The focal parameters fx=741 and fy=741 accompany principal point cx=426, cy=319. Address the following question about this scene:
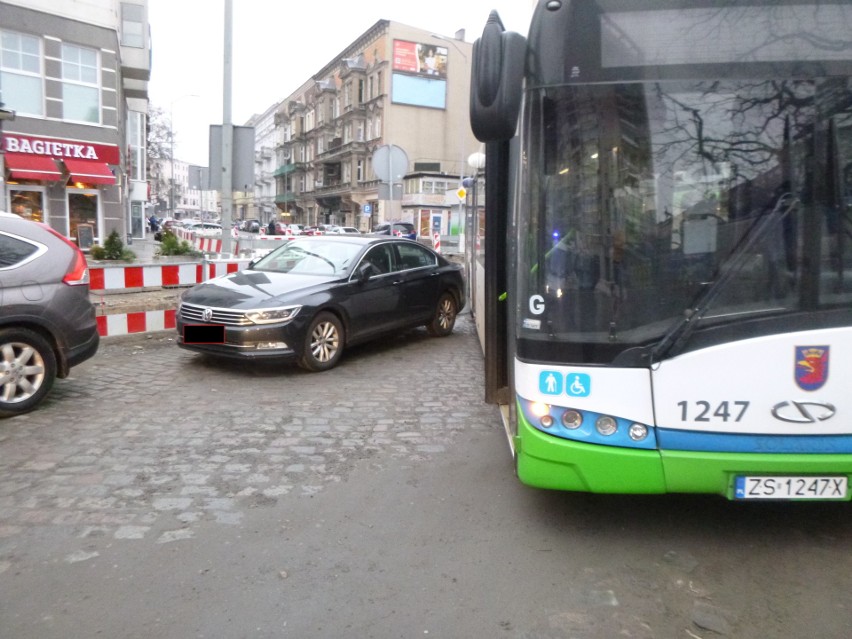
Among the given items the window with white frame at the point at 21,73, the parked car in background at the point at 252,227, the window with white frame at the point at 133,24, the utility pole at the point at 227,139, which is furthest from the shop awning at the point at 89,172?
the parked car in background at the point at 252,227

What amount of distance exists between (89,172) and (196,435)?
21.3 m

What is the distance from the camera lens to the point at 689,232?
3.70m

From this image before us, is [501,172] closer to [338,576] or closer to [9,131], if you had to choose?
[338,576]

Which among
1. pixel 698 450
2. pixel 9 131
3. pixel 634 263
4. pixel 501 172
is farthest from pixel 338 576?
pixel 9 131

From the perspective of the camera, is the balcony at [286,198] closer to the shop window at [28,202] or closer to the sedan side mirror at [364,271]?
the shop window at [28,202]

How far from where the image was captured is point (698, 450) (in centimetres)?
372

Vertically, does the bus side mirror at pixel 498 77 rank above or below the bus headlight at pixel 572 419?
above

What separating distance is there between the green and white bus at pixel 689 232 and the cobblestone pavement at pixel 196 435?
2.32 meters

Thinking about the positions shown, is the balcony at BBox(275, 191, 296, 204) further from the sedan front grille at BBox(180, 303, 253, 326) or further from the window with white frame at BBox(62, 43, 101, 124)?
the sedan front grille at BBox(180, 303, 253, 326)

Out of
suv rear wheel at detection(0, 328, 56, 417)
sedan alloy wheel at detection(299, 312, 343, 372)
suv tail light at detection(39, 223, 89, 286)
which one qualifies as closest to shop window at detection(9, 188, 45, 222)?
sedan alloy wheel at detection(299, 312, 343, 372)

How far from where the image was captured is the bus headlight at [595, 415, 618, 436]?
12.4 ft

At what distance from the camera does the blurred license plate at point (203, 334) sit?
8227 mm

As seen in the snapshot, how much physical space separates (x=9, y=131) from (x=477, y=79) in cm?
2369

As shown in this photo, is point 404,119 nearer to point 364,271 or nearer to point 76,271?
point 364,271
